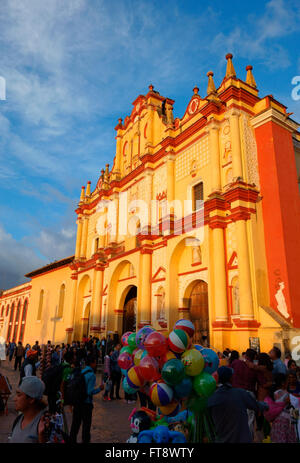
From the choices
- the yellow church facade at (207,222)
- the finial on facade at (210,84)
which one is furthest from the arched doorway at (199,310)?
the finial on facade at (210,84)

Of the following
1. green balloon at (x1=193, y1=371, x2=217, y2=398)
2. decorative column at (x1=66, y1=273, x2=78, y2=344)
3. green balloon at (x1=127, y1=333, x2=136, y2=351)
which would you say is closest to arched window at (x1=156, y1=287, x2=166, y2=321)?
decorative column at (x1=66, y1=273, x2=78, y2=344)

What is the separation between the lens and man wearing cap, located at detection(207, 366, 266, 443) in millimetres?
3512

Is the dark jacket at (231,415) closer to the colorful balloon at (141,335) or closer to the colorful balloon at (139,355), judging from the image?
the colorful balloon at (139,355)

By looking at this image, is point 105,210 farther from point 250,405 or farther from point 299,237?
point 250,405

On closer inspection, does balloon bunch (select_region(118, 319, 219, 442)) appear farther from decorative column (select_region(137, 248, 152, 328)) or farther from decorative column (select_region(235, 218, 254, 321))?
decorative column (select_region(137, 248, 152, 328))

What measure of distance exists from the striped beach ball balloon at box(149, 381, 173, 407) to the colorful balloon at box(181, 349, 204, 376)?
1.15ft

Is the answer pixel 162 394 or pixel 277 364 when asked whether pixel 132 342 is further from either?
pixel 277 364

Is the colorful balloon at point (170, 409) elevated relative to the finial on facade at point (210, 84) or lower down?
lower down

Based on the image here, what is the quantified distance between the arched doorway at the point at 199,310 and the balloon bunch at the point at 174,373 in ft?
35.5

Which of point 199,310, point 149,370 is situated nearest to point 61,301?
point 199,310

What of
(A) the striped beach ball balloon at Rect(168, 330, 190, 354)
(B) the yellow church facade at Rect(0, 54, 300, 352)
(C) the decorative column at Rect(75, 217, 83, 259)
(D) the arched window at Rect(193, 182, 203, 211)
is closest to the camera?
(A) the striped beach ball balloon at Rect(168, 330, 190, 354)

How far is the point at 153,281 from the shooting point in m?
18.5

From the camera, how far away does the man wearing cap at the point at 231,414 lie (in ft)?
11.5

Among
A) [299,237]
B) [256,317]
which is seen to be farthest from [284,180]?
[256,317]
